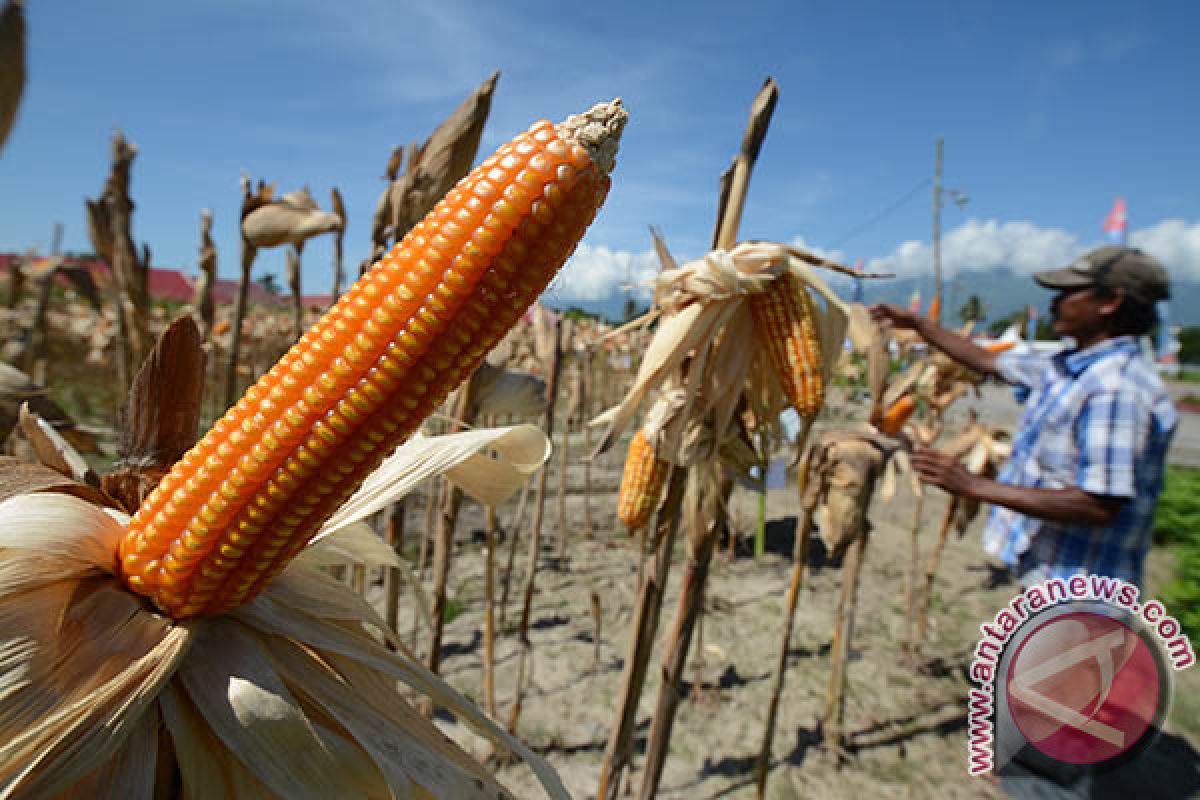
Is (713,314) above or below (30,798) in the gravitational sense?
above

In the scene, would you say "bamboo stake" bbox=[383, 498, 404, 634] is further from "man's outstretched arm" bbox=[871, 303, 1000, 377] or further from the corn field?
"man's outstretched arm" bbox=[871, 303, 1000, 377]

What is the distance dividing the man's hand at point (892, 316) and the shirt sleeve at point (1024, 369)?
24.5 inches

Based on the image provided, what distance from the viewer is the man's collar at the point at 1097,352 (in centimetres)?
258

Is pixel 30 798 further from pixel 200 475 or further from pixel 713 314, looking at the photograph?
pixel 713 314

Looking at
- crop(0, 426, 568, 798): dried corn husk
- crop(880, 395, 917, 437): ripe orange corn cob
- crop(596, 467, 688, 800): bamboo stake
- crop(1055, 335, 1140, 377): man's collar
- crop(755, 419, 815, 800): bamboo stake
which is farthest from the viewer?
crop(880, 395, 917, 437): ripe orange corn cob

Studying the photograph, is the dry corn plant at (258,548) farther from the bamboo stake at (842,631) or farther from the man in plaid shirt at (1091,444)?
the bamboo stake at (842,631)

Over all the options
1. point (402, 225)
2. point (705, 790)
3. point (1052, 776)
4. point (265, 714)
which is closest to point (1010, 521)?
point (1052, 776)


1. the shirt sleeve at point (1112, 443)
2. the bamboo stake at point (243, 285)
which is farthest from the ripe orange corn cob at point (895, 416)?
the bamboo stake at point (243, 285)

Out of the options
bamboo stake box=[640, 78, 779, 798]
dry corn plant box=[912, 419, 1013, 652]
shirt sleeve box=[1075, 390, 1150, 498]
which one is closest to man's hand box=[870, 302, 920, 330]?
shirt sleeve box=[1075, 390, 1150, 498]

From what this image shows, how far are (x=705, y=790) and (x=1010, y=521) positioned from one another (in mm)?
2310

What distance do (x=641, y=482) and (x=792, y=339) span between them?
2.58 feet

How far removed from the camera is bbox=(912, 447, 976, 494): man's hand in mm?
2783

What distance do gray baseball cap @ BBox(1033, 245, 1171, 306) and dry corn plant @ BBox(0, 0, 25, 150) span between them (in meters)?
3.74

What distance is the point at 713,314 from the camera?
6.37 ft
